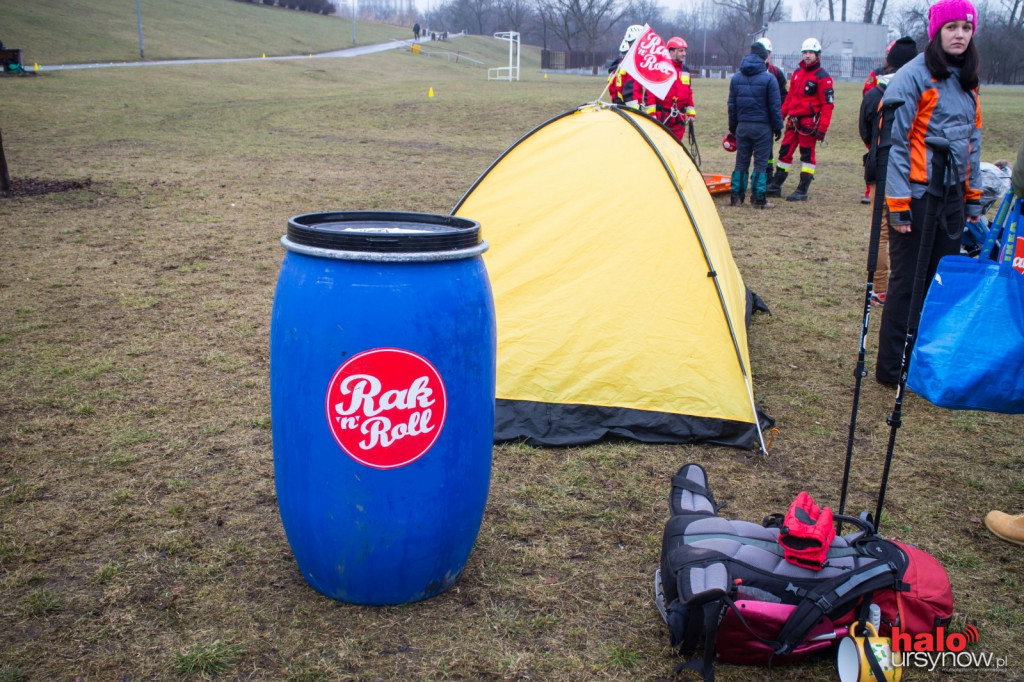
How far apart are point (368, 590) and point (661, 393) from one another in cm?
188

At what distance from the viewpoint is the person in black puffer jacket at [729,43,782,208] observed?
8867mm

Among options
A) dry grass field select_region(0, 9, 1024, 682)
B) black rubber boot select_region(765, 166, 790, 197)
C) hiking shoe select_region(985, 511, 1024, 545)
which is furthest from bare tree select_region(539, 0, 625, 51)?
hiking shoe select_region(985, 511, 1024, 545)

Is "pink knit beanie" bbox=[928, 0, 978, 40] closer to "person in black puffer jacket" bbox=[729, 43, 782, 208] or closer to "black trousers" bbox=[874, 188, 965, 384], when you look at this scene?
"black trousers" bbox=[874, 188, 965, 384]

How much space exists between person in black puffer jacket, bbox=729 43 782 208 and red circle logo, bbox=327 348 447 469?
25.4ft

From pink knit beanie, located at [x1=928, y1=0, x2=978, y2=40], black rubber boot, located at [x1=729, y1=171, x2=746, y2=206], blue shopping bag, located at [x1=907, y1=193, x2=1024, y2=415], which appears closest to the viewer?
blue shopping bag, located at [x1=907, y1=193, x2=1024, y2=415]

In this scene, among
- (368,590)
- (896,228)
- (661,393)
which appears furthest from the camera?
(896,228)

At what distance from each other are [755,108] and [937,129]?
17.5 ft

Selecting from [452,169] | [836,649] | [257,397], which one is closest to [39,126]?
[452,169]

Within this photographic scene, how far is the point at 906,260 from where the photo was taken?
13.8 feet

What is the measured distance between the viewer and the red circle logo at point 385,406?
221 centimetres

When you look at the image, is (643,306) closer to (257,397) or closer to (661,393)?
(661,393)

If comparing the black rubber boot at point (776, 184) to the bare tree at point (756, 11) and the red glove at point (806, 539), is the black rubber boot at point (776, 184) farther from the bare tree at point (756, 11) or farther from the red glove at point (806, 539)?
the bare tree at point (756, 11)

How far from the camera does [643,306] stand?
3924 millimetres

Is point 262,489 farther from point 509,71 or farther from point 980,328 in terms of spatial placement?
point 509,71
